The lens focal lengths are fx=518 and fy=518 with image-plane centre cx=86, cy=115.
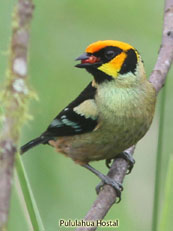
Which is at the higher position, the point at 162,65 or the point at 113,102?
the point at 162,65

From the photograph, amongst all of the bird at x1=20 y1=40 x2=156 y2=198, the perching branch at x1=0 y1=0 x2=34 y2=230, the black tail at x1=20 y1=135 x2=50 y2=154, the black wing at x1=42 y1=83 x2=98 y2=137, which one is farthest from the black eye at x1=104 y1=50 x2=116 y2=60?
the perching branch at x1=0 y1=0 x2=34 y2=230

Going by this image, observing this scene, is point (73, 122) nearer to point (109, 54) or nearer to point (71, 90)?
point (109, 54)

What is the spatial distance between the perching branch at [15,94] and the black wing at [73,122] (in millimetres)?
1564

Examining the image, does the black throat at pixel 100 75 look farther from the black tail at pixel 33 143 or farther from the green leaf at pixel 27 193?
the green leaf at pixel 27 193

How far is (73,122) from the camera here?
269cm


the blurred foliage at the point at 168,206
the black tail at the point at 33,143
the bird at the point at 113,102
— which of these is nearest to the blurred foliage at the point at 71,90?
the black tail at the point at 33,143

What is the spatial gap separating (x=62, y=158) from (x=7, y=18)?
0.87 metres

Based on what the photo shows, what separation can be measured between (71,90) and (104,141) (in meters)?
0.90

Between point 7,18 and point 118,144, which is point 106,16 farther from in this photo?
point 118,144

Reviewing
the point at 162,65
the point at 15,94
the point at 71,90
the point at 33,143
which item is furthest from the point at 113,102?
the point at 15,94

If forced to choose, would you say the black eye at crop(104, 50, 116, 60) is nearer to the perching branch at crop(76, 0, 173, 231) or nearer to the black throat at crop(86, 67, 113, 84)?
the black throat at crop(86, 67, 113, 84)

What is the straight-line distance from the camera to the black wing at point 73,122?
256 centimetres

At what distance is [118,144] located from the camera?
2.49 meters

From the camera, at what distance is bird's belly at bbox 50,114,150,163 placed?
8.09ft
